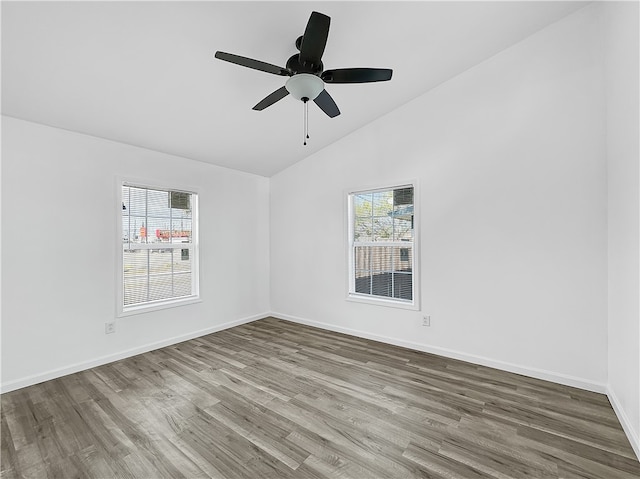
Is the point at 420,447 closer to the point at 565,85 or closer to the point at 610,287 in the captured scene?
the point at 610,287

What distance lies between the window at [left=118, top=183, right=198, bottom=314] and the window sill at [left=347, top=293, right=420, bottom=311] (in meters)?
2.14

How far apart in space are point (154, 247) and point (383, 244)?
2.82 m

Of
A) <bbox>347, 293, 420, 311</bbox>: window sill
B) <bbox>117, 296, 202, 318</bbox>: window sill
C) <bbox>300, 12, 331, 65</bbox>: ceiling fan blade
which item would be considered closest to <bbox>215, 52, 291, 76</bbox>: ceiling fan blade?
<bbox>300, 12, 331, 65</bbox>: ceiling fan blade

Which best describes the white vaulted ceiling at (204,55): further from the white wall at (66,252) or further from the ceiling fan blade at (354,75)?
the ceiling fan blade at (354,75)

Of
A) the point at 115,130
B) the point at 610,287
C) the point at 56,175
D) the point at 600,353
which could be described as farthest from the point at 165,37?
the point at 600,353

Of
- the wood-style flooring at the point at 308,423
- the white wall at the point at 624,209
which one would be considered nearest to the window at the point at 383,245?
A: the wood-style flooring at the point at 308,423

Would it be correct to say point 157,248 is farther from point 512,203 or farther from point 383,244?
point 512,203

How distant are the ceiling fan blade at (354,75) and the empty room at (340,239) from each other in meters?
0.02

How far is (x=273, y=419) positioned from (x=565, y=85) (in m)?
3.65

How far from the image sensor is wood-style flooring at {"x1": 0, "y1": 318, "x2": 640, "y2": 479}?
1.74 metres

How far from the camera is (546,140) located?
9.07 ft

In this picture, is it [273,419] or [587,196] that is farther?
[587,196]

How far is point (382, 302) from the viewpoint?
3.81m

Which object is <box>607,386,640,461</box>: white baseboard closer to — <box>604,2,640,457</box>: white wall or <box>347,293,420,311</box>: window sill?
<box>604,2,640,457</box>: white wall
